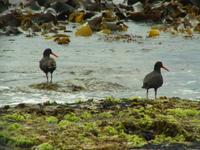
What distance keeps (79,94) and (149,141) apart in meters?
10.2

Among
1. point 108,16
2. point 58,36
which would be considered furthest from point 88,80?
point 108,16

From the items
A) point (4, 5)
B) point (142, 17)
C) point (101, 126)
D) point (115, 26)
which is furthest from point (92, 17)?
point (101, 126)

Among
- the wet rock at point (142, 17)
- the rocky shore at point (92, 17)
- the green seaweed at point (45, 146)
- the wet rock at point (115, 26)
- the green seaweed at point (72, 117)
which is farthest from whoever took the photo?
the wet rock at point (142, 17)

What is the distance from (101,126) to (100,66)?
15077mm

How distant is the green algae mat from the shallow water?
18.9 ft

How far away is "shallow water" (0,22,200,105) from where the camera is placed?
22094mm

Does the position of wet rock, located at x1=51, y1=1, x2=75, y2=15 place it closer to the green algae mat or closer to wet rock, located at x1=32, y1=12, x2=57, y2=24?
wet rock, located at x1=32, y1=12, x2=57, y2=24

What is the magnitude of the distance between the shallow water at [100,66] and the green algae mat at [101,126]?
5.75 metres

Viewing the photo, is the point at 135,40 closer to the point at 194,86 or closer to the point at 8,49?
the point at 8,49

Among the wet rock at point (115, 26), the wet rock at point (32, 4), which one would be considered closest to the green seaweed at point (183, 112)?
the wet rock at point (115, 26)

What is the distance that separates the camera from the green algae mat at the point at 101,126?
36.7ft

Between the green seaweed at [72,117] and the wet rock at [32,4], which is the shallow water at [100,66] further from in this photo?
the wet rock at [32,4]

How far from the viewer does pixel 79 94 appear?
21.5m

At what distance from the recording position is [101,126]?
12.4 m
